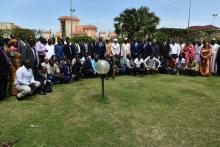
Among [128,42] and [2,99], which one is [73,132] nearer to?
[2,99]

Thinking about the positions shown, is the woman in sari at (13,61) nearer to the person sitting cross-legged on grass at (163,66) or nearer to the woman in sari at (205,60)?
the person sitting cross-legged on grass at (163,66)

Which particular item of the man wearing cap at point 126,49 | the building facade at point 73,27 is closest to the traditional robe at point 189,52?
the man wearing cap at point 126,49

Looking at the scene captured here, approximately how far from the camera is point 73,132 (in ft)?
21.2

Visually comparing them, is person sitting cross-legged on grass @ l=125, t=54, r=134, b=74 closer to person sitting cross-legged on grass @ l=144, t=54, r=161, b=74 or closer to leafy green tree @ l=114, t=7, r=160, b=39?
person sitting cross-legged on grass @ l=144, t=54, r=161, b=74

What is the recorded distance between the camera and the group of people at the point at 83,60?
30.5ft

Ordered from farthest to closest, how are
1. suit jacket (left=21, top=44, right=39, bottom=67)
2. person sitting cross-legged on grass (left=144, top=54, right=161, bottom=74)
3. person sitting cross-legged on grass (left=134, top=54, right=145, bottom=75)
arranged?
1. person sitting cross-legged on grass (left=144, top=54, right=161, bottom=74)
2. person sitting cross-legged on grass (left=134, top=54, right=145, bottom=75)
3. suit jacket (left=21, top=44, right=39, bottom=67)

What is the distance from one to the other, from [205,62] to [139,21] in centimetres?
3189

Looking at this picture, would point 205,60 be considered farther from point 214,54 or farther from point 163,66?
point 163,66

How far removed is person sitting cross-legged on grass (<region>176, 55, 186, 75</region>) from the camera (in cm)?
1449

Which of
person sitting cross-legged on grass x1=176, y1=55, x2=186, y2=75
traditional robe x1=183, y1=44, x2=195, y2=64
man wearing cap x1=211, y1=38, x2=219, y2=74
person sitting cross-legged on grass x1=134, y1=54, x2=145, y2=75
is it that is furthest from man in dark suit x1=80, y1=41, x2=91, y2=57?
man wearing cap x1=211, y1=38, x2=219, y2=74

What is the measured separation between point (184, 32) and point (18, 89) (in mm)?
42552

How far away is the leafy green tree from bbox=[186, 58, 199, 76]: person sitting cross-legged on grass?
30.1m

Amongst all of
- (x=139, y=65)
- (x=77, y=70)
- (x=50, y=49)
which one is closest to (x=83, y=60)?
(x=77, y=70)

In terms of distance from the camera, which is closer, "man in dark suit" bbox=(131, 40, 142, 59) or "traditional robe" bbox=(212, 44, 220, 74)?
"traditional robe" bbox=(212, 44, 220, 74)
